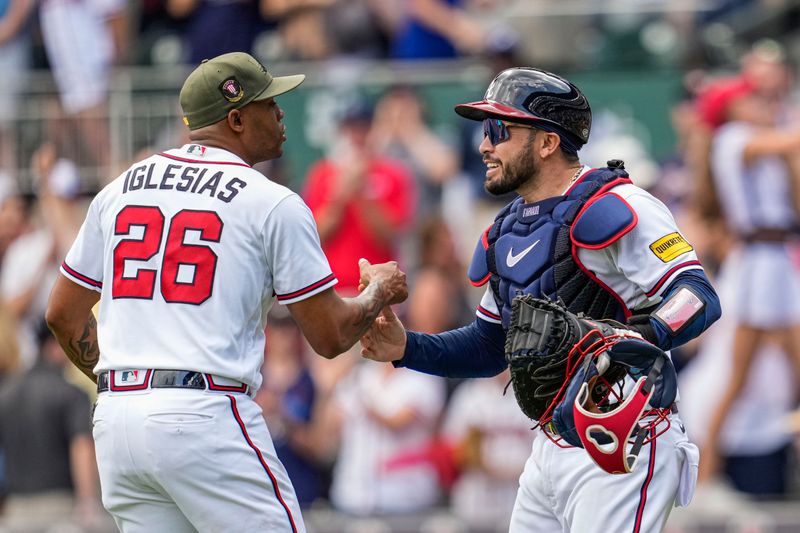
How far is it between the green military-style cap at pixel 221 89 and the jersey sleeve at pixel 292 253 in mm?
445

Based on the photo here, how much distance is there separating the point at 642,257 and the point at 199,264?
159 cm

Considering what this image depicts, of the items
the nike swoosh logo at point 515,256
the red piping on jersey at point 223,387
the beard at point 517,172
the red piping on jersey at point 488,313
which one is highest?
the beard at point 517,172

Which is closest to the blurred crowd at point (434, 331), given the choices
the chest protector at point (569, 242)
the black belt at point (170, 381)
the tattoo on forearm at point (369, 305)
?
the tattoo on forearm at point (369, 305)

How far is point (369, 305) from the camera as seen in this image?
5.51 metres

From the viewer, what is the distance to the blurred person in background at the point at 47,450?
10.2 metres

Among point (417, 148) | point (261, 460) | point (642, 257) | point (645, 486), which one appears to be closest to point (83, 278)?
point (261, 460)

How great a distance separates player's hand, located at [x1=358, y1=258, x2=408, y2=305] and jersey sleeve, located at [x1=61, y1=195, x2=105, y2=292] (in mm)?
1010

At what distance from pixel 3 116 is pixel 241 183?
25.2 ft

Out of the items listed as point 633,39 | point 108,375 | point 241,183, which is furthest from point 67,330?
point 633,39

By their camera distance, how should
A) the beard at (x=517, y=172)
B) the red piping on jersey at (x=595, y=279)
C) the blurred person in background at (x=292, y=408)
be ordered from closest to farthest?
the red piping on jersey at (x=595, y=279)
the beard at (x=517, y=172)
the blurred person in background at (x=292, y=408)

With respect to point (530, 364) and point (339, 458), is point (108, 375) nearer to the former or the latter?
point (530, 364)

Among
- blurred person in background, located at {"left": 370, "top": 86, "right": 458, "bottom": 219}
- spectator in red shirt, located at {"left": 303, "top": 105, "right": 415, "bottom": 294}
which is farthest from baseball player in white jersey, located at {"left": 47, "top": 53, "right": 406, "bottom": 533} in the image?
blurred person in background, located at {"left": 370, "top": 86, "right": 458, "bottom": 219}

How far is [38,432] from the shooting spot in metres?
10.3

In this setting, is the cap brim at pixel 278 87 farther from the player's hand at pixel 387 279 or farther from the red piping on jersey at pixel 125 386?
the red piping on jersey at pixel 125 386
